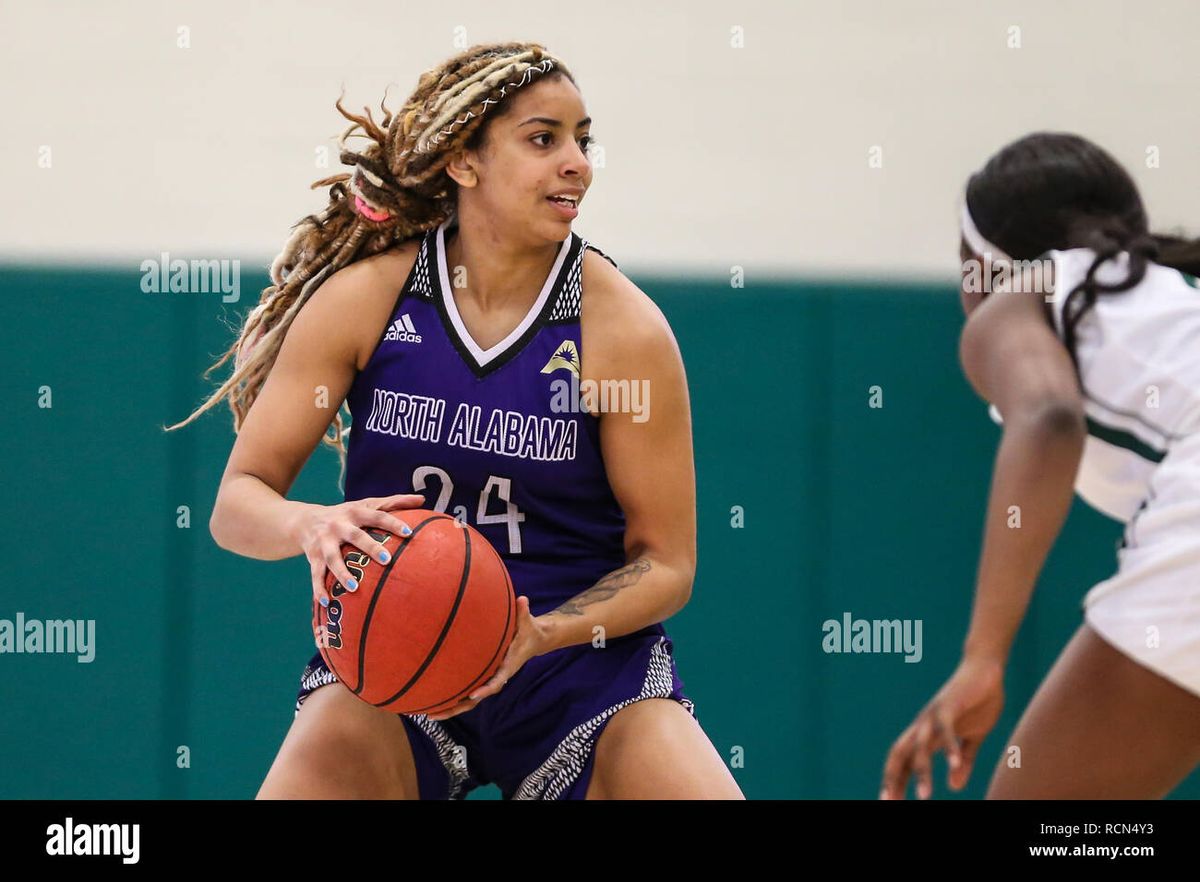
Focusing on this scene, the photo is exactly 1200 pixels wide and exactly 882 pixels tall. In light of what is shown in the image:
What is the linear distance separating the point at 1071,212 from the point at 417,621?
148 centimetres

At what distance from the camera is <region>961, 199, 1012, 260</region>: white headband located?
3.15 meters

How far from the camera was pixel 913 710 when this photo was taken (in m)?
4.35

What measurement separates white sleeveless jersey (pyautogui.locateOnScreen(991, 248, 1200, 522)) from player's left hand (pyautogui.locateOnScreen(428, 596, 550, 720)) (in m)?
1.00

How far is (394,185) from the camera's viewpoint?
9.35 feet

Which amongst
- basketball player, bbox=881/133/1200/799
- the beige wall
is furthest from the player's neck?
the beige wall

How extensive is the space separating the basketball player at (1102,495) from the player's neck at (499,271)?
79 cm

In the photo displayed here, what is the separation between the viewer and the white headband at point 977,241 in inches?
124

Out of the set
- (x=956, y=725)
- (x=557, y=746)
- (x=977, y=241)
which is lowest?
(x=557, y=746)
